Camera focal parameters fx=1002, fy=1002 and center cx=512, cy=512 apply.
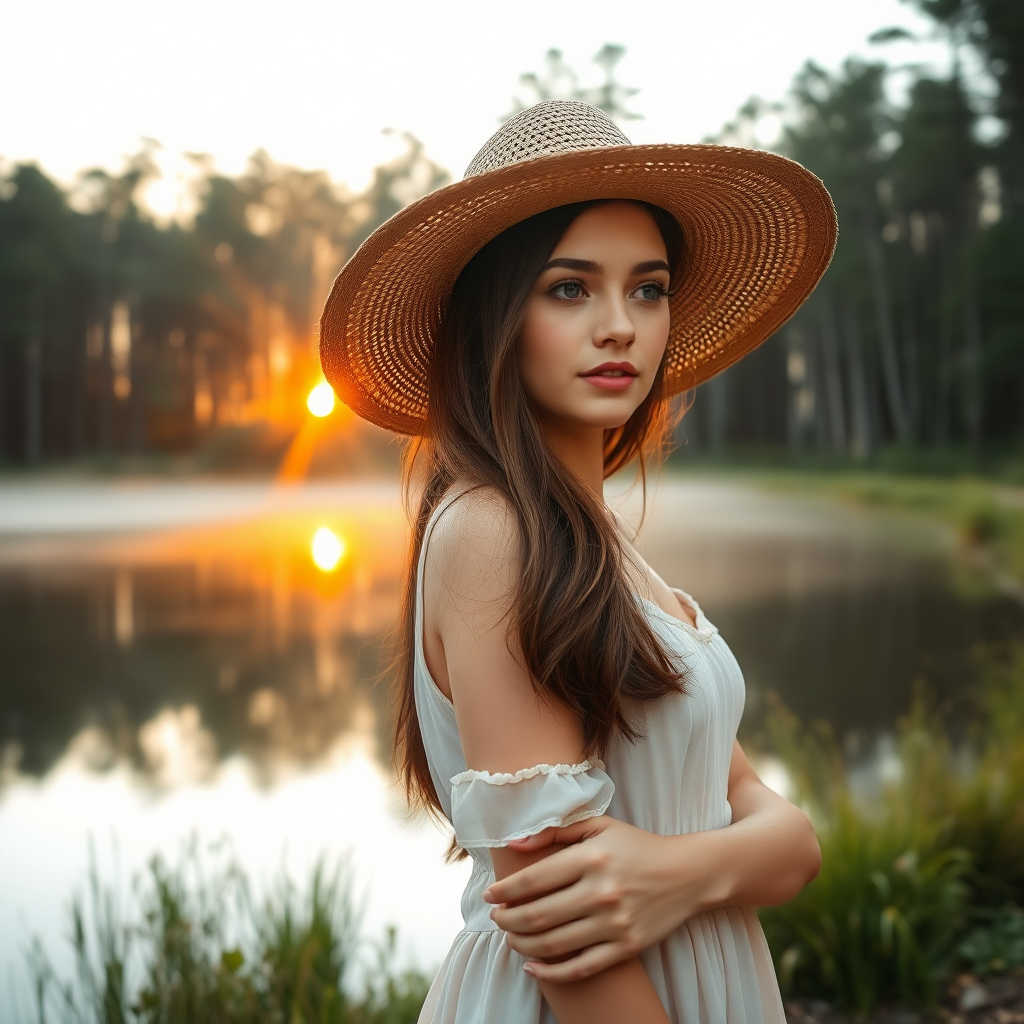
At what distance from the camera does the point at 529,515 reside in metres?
0.79

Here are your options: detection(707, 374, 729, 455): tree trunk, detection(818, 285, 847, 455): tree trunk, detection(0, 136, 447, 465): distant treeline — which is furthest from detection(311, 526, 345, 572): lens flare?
detection(707, 374, 729, 455): tree trunk

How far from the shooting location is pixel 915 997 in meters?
1.95

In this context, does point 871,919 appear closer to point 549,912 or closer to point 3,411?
point 549,912

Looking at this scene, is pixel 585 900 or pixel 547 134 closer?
pixel 585 900

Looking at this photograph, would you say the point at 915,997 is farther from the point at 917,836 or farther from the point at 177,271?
the point at 177,271

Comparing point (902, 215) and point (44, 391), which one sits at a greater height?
point (902, 215)

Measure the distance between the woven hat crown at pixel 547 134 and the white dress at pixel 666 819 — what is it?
34 centimetres

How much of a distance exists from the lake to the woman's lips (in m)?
0.50

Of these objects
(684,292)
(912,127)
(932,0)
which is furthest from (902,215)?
(684,292)

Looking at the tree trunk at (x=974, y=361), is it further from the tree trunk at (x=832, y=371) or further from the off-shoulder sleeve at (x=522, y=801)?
the off-shoulder sleeve at (x=522, y=801)

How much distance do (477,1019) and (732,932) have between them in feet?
0.78

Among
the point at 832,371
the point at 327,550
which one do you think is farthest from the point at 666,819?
the point at 832,371

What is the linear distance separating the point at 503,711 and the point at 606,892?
0.15 m

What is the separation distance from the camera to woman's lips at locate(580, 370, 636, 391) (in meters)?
0.88
